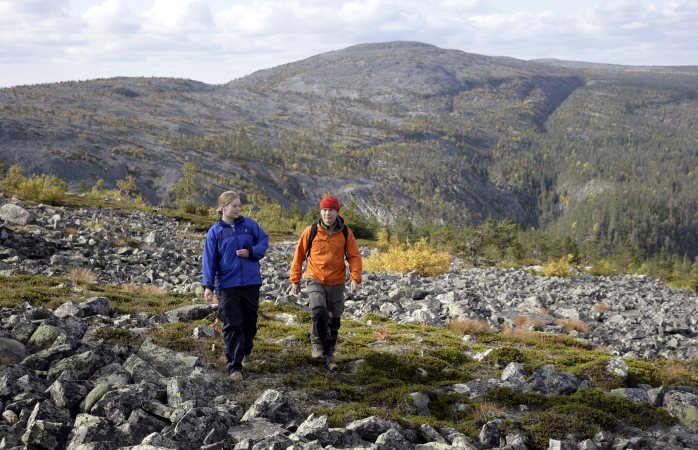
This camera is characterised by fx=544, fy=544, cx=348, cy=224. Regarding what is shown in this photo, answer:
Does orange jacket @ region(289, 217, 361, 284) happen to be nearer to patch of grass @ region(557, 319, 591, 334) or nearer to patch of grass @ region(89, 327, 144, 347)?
patch of grass @ region(89, 327, 144, 347)

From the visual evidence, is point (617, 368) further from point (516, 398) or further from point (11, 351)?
point (11, 351)

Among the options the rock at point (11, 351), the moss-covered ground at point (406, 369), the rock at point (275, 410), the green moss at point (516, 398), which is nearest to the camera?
the rock at point (275, 410)

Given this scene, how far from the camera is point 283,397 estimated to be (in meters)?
6.97

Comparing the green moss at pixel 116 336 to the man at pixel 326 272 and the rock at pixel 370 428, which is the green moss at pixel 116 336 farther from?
the rock at pixel 370 428

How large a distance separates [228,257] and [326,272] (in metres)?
1.74

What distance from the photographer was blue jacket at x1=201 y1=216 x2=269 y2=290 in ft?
27.7

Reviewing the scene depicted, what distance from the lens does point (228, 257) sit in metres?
8.46

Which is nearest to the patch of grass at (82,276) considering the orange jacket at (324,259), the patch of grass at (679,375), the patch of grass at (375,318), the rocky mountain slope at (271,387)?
the rocky mountain slope at (271,387)

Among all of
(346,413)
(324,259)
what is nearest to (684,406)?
(346,413)

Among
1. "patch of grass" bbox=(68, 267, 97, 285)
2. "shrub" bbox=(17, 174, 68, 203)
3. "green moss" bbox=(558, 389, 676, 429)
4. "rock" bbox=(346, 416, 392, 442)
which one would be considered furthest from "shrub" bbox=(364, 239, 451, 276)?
"shrub" bbox=(17, 174, 68, 203)

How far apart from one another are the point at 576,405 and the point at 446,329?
21.0 ft

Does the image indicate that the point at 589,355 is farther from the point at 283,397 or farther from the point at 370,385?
the point at 283,397

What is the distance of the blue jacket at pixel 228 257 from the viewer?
27.7ft

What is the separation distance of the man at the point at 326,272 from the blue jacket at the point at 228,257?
3.10ft
